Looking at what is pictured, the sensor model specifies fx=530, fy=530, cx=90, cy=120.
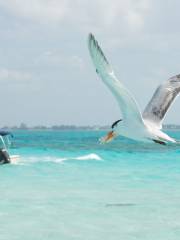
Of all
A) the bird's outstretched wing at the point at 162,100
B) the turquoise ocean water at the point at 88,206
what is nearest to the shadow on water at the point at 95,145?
the turquoise ocean water at the point at 88,206

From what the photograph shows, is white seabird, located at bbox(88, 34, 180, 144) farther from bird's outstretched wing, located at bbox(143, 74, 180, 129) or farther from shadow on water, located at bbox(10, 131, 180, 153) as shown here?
shadow on water, located at bbox(10, 131, 180, 153)

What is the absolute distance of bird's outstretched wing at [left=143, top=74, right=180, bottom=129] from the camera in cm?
567

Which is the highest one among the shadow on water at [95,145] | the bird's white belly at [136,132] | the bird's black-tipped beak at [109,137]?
the bird's white belly at [136,132]

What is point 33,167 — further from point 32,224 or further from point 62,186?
point 32,224

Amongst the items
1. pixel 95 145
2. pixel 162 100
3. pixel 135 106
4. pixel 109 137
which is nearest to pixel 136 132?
pixel 135 106

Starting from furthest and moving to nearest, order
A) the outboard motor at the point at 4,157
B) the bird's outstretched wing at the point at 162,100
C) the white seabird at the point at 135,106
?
1. the outboard motor at the point at 4,157
2. the bird's outstretched wing at the point at 162,100
3. the white seabird at the point at 135,106

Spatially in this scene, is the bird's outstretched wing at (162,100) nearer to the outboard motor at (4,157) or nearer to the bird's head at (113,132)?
the bird's head at (113,132)

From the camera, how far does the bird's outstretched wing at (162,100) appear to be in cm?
567

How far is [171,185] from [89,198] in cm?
448

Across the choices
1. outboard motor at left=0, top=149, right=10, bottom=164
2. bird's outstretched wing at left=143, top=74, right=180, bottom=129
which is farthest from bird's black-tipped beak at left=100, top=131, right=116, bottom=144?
outboard motor at left=0, top=149, right=10, bottom=164

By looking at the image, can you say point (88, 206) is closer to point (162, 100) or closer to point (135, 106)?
point (162, 100)

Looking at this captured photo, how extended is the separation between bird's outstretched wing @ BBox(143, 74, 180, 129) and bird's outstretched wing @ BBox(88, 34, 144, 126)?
0.87m

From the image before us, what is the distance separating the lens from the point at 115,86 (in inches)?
167

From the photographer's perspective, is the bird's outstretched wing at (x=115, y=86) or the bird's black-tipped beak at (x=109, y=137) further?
the bird's black-tipped beak at (x=109, y=137)
